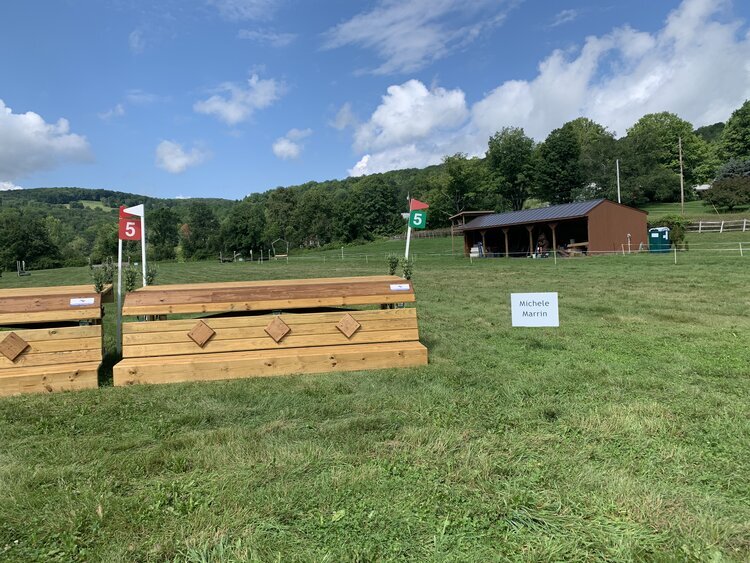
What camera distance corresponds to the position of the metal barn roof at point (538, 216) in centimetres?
2953

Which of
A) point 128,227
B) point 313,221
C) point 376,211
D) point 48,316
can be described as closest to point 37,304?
point 48,316

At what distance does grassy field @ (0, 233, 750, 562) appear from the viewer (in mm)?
2145

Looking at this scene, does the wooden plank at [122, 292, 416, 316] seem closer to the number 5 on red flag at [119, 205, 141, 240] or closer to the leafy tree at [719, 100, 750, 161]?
the number 5 on red flag at [119, 205, 141, 240]

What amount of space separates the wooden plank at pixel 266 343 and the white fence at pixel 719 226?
141ft

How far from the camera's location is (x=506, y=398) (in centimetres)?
402

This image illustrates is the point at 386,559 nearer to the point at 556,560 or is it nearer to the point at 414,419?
the point at 556,560

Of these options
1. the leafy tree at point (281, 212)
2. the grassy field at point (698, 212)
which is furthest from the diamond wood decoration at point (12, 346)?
the leafy tree at point (281, 212)

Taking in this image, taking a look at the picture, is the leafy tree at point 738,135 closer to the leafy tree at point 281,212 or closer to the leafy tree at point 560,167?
the leafy tree at point 560,167

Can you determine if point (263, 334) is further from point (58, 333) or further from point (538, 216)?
point (538, 216)

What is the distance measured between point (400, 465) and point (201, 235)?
313 feet

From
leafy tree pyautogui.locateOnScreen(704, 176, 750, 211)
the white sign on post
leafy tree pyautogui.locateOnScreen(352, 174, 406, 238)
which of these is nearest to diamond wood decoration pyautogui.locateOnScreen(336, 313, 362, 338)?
the white sign on post

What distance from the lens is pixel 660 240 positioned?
26766mm

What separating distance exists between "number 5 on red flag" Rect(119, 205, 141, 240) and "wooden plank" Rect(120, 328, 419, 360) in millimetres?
2981

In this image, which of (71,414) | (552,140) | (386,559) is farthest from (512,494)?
(552,140)
